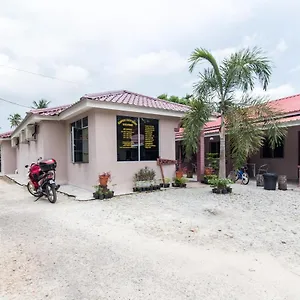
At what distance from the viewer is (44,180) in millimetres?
8305

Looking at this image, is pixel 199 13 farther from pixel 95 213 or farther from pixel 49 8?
pixel 95 213

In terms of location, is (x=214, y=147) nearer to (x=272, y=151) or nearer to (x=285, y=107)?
(x=272, y=151)

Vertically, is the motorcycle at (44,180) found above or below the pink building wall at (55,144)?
Result: below

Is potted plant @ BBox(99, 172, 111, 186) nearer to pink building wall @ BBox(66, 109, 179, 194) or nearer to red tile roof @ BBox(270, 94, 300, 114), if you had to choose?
pink building wall @ BBox(66, 109, 179, 194)

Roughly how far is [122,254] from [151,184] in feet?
19.6

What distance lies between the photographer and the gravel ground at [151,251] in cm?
292

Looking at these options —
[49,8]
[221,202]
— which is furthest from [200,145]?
[49,8]

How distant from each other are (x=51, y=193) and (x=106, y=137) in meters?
2.50

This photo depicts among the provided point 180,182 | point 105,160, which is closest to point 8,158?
point 105,160

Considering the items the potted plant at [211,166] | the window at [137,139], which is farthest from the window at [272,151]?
the window at [137,139]

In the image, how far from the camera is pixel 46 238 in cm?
468

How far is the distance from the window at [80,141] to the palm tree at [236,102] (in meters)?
3.62

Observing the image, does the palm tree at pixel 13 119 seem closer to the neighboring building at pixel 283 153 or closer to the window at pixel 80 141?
the window at pixel 80 141

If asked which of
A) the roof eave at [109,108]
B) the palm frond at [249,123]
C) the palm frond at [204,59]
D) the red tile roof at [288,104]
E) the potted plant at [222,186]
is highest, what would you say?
the palm frond at [204,59]
